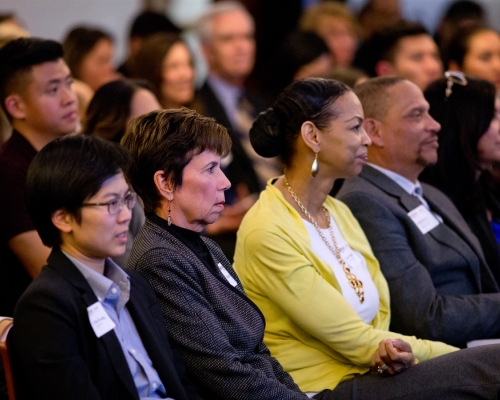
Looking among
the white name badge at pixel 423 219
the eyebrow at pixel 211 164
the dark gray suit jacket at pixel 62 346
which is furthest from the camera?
the white name badge at pixel 423 219

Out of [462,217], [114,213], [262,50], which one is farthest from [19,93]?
[262,50]

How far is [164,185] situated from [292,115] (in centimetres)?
66

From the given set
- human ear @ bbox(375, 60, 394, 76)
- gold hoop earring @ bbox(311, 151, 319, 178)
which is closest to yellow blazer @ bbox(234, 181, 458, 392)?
gold hoop earring @ bbox(311, 151, 319, 178)

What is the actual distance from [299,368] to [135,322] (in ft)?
2.38

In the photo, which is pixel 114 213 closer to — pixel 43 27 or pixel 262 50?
pixel 43 27

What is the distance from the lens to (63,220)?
178cm

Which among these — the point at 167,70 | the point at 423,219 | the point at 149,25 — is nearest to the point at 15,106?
the point at 423,219

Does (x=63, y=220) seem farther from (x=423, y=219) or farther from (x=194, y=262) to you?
(x=423, y=219)

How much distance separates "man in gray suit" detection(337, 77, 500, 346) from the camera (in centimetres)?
270

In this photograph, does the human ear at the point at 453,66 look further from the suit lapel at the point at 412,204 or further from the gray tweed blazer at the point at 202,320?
the gray tweed blazer at the point at 202,320

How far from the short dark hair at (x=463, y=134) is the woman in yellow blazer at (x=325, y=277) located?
81 centimetres

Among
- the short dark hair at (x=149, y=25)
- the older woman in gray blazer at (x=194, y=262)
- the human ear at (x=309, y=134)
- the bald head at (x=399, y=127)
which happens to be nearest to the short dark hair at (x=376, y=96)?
the bald head at (x=399, y=127)

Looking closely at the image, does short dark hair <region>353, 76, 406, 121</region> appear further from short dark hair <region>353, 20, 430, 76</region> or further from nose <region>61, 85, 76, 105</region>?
short dark hair <region>353, 20, 430, 76</region>

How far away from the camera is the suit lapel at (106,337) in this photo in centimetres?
173
